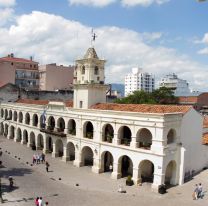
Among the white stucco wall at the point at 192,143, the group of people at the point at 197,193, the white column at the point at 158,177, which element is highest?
the white stucco wall at the point at 192,143

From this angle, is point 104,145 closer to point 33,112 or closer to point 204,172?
point 204,172

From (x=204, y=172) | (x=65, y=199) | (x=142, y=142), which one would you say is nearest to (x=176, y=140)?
(x=142, y=142)

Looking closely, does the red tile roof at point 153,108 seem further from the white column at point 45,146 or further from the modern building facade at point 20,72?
the modern building facade at point 20,72

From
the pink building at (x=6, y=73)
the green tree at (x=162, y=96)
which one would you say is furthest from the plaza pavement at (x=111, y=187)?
the pink building at (x=6, y=73)

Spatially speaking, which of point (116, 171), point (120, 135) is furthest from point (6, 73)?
point (116, 171)

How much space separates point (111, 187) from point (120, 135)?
6158 millimetres

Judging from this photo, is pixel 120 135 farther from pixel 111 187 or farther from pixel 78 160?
pixel 78 160

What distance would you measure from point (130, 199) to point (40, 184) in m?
9.91

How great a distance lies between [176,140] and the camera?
110 feet

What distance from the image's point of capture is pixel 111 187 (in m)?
32.4

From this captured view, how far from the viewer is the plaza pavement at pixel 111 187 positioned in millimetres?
28844

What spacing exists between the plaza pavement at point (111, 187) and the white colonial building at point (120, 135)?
44.5 inches

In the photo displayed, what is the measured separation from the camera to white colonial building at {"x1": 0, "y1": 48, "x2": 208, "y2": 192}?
31.9m

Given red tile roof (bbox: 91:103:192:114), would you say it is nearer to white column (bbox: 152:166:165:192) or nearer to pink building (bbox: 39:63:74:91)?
white column (bbox: 152:166:165:192)
